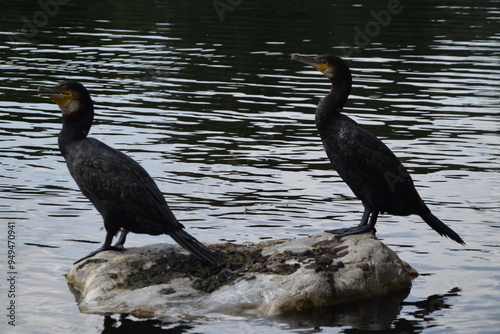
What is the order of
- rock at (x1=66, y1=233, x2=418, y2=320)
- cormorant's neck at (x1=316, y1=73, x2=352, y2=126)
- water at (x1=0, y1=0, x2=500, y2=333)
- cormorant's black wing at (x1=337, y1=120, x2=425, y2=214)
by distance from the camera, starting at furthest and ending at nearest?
cormorant's neck at (x1=316, y1=73, x2=352, y2=126) → cormorant's black wing at (x1=337, y1=120, x2=425, y2=214) → water at (x1=0, y1=0, x2=500, y2=333) → rock at (x1=66, y1=233, x2=418, y2=320)

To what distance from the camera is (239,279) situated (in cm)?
768

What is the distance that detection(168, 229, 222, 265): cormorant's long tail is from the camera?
7.78m

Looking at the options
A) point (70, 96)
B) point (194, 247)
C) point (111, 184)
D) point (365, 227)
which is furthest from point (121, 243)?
point (365, 227)

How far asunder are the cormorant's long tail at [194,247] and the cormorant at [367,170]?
4.41 feet

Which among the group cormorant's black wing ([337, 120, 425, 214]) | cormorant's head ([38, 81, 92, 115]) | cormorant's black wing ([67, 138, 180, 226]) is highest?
cormorant's head ([38, 81, 92, 115])

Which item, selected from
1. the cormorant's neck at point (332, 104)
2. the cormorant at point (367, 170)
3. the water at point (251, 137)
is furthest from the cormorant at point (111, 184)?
the cormorant's neck at point (332, 104)

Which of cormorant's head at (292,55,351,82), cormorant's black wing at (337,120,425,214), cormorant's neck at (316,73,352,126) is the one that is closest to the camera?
cormorant's black wing at (337,120,425,214)

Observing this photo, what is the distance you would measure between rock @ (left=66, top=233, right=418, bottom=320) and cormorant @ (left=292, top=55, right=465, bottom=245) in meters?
0.39

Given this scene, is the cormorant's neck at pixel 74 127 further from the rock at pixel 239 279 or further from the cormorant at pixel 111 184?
the rock at pixel 239 279

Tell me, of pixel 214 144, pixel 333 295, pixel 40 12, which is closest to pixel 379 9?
Result: pixel 40 12

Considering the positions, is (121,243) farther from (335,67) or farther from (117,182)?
(335,67)

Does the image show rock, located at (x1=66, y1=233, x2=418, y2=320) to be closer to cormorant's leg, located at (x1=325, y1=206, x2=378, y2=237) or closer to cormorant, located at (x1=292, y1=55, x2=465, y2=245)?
cormorant's leg, located at (x1=325, y1=206, x2=378, y2=237)

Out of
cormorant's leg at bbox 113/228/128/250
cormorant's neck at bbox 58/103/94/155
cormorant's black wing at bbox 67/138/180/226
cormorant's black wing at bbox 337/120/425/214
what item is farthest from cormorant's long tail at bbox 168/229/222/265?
cormorant's black wing at bbox 337/120/425/214

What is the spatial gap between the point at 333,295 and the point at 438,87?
11417 millimetres
